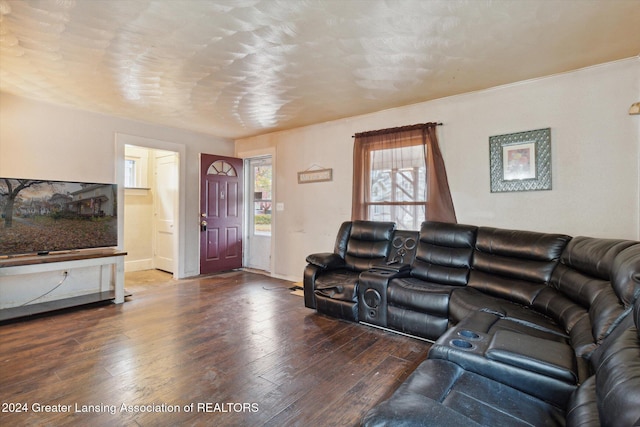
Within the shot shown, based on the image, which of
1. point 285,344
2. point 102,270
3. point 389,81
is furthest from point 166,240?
point 389,81

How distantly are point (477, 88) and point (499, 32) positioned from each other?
110 cm

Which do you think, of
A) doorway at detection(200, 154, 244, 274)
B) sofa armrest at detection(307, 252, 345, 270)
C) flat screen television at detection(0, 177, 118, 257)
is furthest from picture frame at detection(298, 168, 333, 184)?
flat screen television at detection(0, 177, 118, 257)

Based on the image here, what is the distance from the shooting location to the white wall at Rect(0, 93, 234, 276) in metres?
3.41

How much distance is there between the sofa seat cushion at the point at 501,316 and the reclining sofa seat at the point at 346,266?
101 centimetres

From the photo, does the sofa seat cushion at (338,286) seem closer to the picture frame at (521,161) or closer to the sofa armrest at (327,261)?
the sofa armrest at (327,261)

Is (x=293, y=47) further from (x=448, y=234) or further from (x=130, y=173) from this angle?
(x=130, y=173)

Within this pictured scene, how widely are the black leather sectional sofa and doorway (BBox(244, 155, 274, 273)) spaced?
2.08 metres

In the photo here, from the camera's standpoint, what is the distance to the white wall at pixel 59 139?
3410 mm

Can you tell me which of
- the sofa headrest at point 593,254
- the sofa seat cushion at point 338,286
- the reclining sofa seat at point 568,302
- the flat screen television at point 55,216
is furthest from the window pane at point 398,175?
the flat screen television at point 55,216

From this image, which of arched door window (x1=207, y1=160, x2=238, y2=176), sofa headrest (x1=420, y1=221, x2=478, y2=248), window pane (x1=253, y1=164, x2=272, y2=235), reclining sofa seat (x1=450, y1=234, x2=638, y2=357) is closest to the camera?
reclining sofa seat (x1=450, y1=234, x2=638, y2=357)

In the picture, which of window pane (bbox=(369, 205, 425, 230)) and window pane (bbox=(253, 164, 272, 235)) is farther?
window pane (bbox=(253, 164, 272, 235))

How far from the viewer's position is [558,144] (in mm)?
2795

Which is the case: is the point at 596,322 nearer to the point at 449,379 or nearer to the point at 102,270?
the point at 449,379

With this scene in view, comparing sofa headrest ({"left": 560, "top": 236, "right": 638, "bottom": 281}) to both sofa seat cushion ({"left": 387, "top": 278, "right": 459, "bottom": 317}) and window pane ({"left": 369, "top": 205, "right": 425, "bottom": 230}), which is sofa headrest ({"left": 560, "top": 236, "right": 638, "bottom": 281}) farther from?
window pane ({"left": 369, "top": 205, "right": 425, "bottom": 230})
